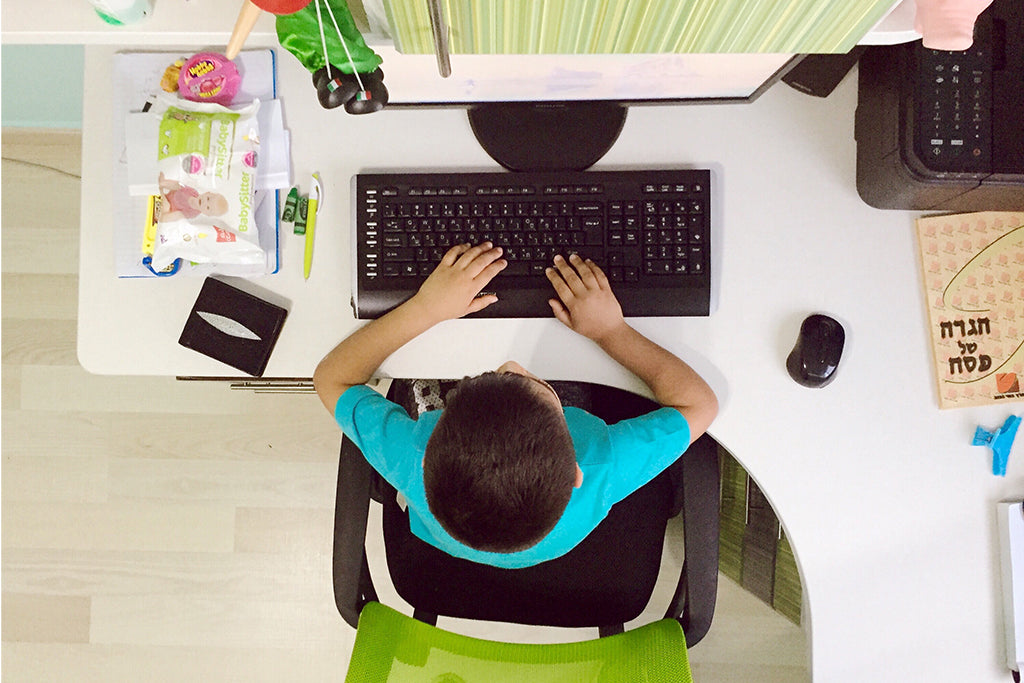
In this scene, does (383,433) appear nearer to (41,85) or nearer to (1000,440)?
(1000,440)

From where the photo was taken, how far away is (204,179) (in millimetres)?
933

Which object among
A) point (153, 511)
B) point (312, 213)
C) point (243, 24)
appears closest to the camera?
point (243, 24)

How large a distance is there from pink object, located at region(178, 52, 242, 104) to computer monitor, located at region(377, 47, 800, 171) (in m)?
0.23

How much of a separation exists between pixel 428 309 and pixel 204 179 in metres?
0.33

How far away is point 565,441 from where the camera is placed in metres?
0.82

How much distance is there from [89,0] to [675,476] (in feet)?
3.16

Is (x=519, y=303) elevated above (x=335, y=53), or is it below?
below

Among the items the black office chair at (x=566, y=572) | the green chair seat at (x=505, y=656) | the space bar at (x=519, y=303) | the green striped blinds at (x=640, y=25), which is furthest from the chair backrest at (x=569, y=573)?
the green striped blinds at (x=640, y=25)

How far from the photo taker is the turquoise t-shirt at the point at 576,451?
37.5 inches

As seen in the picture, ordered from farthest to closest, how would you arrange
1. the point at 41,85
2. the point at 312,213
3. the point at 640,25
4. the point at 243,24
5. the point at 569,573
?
the point at 41,85 → the point at 569,573 → the point at 312,213 → the point at 243,24 → the point at 640,25

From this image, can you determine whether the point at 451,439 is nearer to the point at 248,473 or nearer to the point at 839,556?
the point at 839,556

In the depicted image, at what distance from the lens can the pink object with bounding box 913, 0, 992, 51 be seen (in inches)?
23.0

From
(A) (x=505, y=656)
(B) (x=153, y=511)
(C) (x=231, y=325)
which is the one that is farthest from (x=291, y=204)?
(B) (x=153, y=511)

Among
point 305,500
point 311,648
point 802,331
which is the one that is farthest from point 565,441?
point 311,648
